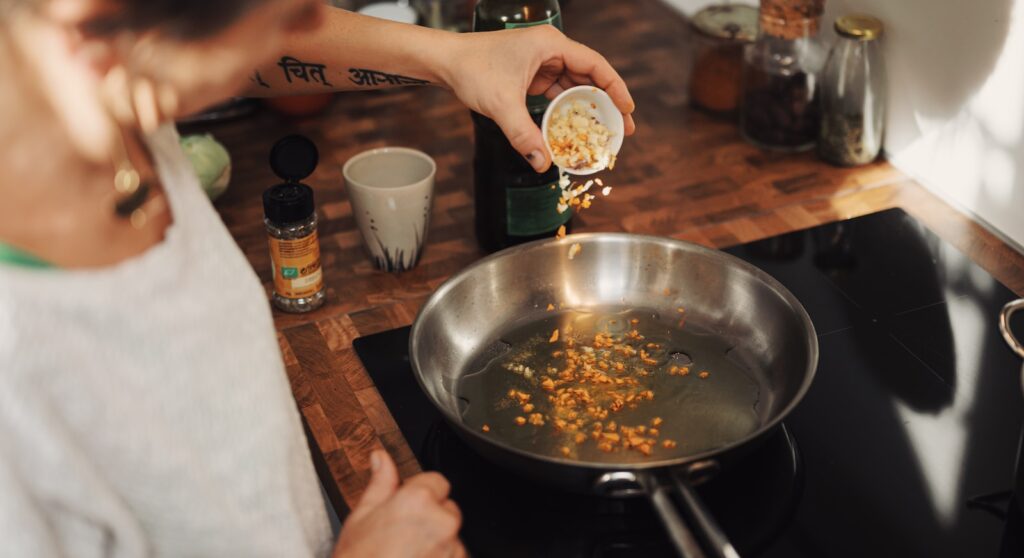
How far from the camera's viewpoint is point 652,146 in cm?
150

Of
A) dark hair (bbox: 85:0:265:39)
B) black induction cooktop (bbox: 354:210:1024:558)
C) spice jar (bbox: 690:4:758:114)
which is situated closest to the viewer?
dark hair (bbox: 85:0:265:39)

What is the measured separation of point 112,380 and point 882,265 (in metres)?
0.91

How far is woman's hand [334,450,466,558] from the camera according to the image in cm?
76

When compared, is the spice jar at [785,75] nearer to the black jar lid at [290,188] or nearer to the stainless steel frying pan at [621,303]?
the stainless steel frying pan at [621,303]

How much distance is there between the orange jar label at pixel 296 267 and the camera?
3.75ft

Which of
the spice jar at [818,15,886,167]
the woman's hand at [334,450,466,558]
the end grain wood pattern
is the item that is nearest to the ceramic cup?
the end grain wood pattern

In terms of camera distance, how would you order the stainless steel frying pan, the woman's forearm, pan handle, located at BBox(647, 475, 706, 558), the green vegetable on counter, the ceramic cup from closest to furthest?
1. pan handle, located at BBox(647, 475, 706, 558)
2. the stainless steel frying pan
3. the woman's forearm
4. the ceramic cup
5. the green vegetable on counter

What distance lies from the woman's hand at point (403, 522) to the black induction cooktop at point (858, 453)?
8cm

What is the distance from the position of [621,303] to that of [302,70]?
429 millimetres

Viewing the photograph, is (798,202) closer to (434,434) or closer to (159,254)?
(434,434)

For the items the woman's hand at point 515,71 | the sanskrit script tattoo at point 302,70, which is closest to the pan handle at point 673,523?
the woman's hand at point 515,71

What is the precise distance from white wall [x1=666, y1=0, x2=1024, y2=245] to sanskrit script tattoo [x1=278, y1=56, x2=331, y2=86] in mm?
740

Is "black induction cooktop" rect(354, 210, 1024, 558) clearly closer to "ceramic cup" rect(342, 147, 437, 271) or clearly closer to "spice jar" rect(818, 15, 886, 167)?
"ceramic cup" rect(342, 147, 437, 271)

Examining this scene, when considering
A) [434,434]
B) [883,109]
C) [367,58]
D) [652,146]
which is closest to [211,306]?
[434,434]
